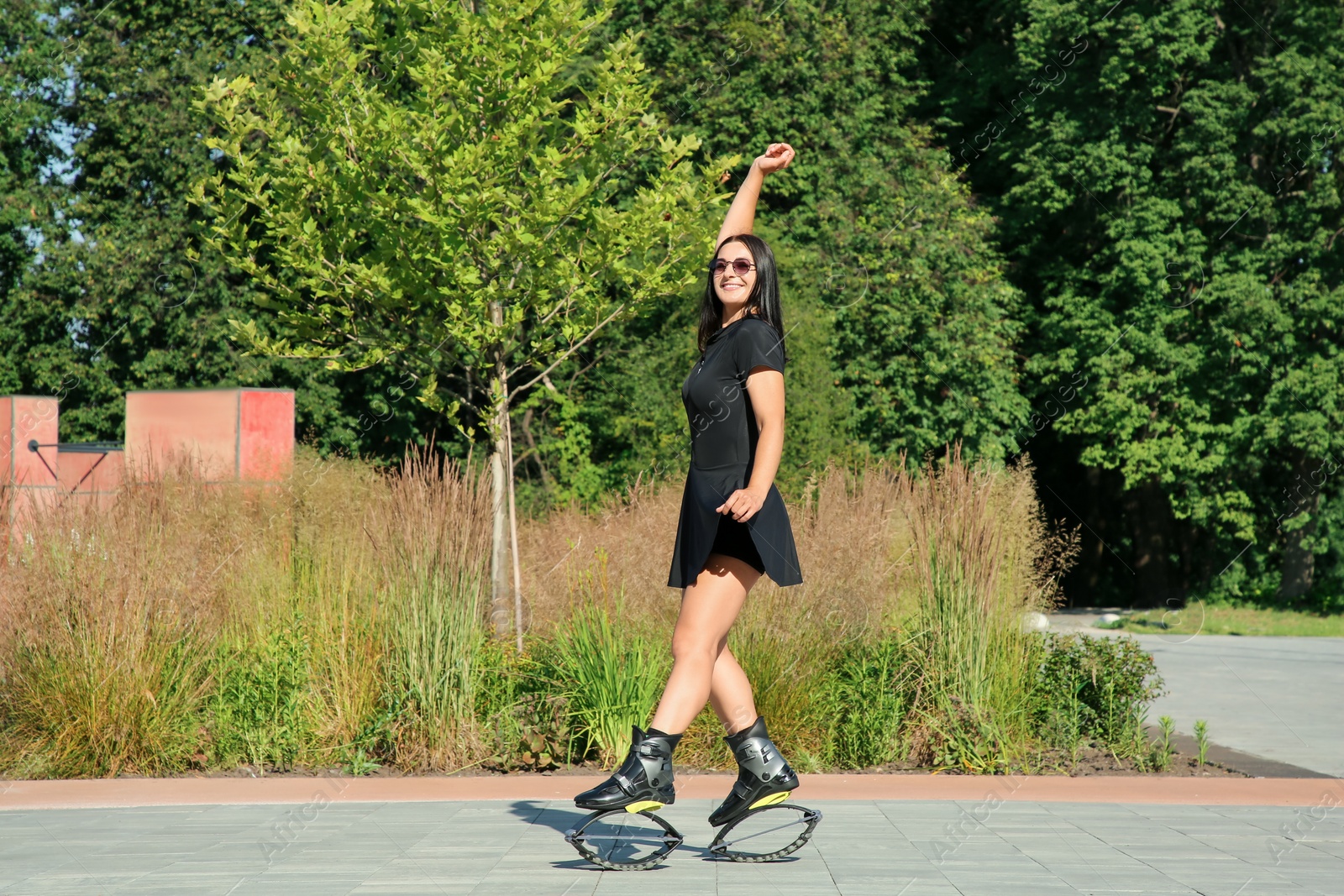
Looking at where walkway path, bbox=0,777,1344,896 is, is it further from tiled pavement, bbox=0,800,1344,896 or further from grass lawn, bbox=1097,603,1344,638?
grass lawn, bbox=1097,603,1344,638

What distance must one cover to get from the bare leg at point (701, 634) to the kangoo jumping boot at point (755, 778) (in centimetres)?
21

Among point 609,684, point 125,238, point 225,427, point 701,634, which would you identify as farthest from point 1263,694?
point 125,238

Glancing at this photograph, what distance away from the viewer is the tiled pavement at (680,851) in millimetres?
3881

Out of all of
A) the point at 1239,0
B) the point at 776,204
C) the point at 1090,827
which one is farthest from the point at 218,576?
the point at 1239,0

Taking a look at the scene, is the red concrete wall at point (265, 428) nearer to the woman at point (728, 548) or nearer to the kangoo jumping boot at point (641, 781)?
the woman at point (728, 548)

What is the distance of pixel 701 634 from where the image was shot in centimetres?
416

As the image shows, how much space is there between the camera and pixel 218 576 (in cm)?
697

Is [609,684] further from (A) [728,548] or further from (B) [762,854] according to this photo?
(A) [728,548]

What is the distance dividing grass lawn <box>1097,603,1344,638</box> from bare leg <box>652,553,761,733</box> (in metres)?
15.3

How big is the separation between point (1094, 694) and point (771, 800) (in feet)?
10.5

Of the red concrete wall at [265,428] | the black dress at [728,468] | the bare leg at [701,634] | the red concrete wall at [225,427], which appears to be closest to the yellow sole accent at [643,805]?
the bare leg at [701,634]

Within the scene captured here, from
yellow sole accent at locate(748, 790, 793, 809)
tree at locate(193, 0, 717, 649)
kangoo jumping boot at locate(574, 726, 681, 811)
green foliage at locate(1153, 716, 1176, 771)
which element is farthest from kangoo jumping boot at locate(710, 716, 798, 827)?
tree at locate(193, 0, 717, 649)

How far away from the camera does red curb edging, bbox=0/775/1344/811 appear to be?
17.9ft

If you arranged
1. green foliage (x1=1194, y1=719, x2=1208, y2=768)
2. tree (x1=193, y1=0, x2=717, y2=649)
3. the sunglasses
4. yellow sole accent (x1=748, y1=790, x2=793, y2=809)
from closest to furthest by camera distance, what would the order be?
yellow sole accent (x1=748, y1=790, x2=793, y2=809), the sunglasses, green foliage (x1=1194, y1=719, x2=1208, y2=768), tree (x1=193, y1=0, x2=717, y2=649)
